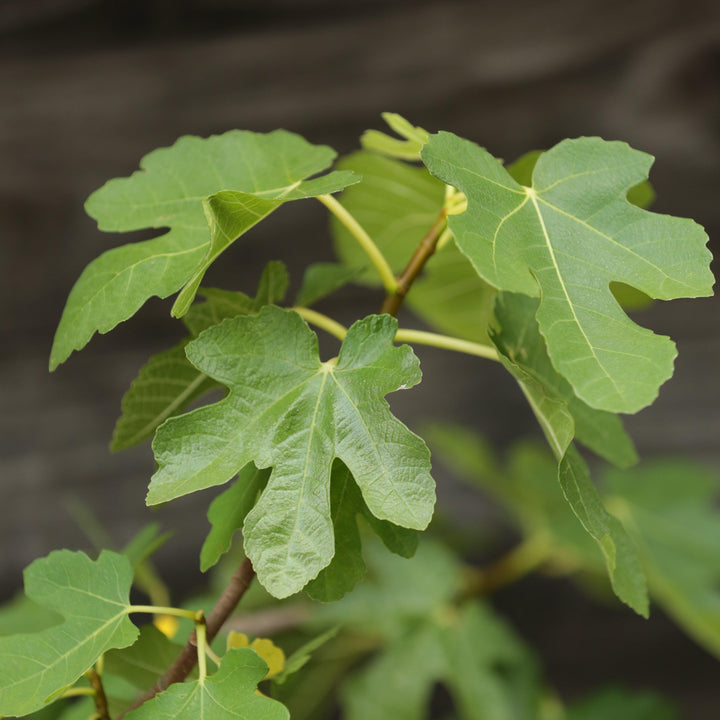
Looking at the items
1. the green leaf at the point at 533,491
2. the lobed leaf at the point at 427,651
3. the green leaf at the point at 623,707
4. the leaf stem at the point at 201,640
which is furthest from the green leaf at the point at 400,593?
the leaf stem at the point at 201,640

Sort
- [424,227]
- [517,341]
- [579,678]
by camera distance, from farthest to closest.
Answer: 1. [579,678]
2. [424,227]
3. [517,341]

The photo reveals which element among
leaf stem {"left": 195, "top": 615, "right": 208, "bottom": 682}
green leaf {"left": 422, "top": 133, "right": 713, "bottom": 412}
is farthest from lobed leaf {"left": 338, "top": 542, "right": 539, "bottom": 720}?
green leaf {"left": 422, "top": 133, "right": 713, "bottom": 412}

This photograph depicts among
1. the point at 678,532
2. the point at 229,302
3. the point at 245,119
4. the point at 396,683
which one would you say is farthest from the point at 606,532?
the point at 245,119

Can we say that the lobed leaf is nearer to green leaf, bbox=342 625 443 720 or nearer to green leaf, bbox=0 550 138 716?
green leaf, bbox=342 625 443 720

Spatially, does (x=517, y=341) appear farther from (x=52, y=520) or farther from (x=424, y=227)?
(x=52, y=520)

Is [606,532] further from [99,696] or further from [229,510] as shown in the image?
[99,696]

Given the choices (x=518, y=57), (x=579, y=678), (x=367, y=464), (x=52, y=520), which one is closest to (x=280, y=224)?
(x=518, y=57)
